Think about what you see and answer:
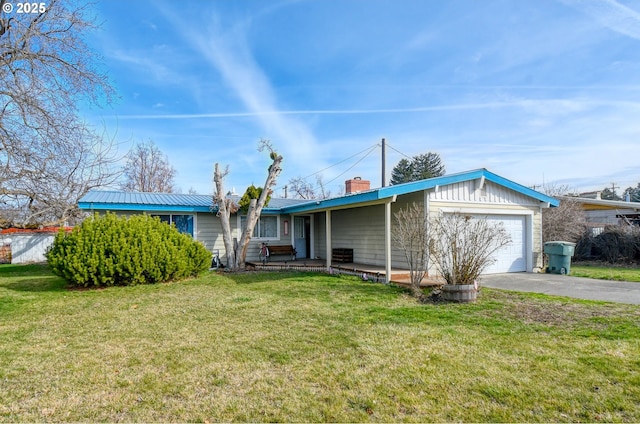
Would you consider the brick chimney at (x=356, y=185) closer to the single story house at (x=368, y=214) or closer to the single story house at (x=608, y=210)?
the single story house at (x=368, y=214)

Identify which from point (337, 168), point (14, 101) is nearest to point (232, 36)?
point (14, 101)

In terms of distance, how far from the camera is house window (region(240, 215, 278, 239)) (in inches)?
602

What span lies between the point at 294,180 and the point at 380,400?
126 ft

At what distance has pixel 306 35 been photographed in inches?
467

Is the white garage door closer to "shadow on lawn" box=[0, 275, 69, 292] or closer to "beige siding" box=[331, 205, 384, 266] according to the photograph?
"beige siding" box=[331, 205, 384, 266]

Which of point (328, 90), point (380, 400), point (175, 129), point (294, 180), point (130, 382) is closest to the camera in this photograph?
point (380, 400)

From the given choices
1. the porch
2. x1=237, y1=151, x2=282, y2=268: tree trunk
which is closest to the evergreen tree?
x1=237, y1=151, x2=282, y2=268: tree trunk

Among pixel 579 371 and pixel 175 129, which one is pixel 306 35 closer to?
pixel 175 129

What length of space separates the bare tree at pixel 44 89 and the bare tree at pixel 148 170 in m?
22.2

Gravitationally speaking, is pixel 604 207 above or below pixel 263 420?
above

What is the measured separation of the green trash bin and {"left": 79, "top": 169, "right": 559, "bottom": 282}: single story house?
0.41 metres

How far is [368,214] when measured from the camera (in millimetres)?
12547

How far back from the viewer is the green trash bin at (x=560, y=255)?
11.0 m

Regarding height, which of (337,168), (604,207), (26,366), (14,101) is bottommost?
(26,366)
